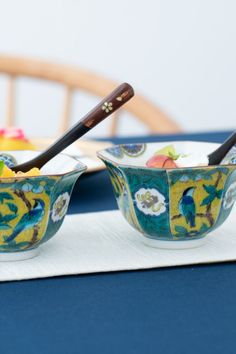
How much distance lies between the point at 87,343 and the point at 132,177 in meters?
0.21

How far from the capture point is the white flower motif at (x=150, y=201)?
0.71m

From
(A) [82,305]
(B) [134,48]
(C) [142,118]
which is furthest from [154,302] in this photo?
(B) [134,48]

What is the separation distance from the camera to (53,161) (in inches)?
31.0

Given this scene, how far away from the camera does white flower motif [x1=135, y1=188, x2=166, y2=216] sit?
0.71 meters

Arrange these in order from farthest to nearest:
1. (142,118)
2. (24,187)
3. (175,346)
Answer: (142,118)
(24,187)
(175,346)

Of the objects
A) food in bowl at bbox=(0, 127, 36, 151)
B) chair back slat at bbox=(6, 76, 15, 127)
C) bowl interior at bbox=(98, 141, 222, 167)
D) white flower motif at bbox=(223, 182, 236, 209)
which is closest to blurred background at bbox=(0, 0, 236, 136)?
chair back slat at bbox=(6, 76, 15, 127)

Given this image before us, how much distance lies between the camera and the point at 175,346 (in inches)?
20.9

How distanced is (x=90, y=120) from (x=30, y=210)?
0.10 m

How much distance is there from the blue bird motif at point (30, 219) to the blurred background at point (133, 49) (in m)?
1.91

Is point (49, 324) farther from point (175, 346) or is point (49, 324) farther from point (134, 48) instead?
point (134, 48)

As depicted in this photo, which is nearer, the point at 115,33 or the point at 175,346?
the point at 175,346

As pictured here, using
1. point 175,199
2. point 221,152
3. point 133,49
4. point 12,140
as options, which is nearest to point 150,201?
point 175,199

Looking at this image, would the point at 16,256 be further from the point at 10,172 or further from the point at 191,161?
the point at 191,161

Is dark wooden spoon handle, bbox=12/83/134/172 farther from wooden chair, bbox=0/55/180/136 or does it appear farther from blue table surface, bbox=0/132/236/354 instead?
wooden chair, bbox=0/55/180/136
